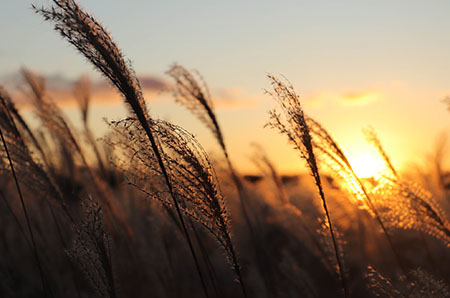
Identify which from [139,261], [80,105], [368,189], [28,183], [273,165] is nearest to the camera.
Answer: [368,189]

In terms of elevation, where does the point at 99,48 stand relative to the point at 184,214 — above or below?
above

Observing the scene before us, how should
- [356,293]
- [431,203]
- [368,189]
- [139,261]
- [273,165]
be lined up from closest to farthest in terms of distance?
[431,203], [368,189], [356,293], [139,261], [273,165]

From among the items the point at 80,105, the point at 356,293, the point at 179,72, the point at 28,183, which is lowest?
the point at 356,293

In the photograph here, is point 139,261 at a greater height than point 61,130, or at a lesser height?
lesser

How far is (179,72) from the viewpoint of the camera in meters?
3.93

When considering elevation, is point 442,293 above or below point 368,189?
below

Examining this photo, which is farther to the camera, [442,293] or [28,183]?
[28,183]

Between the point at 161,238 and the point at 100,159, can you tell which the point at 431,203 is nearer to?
the point at 161,238

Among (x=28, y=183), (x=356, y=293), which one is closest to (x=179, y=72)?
(x=28, y=183)

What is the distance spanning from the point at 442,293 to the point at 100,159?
16.9 feet

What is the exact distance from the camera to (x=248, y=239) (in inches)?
270

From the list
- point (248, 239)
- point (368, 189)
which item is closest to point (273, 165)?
point (248, 239)

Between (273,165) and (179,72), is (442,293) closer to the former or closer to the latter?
(179,72)

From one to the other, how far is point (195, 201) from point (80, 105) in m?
5.20
